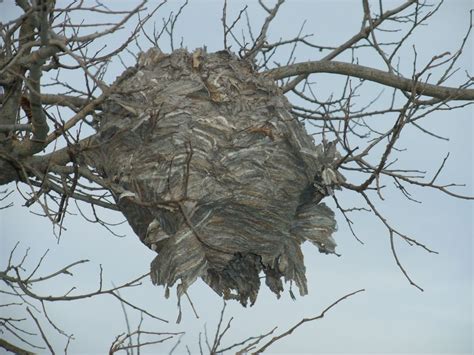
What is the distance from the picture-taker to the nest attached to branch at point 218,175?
5.59 m

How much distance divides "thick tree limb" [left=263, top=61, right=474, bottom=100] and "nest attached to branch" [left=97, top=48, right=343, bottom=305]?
1.38 metres

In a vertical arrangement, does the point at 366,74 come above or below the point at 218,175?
above

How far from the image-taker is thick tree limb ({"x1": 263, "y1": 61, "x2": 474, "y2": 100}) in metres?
7.30

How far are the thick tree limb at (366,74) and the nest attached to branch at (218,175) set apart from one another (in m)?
1.38

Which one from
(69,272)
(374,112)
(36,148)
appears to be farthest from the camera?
(374,112)

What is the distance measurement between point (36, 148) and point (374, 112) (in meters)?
3.35

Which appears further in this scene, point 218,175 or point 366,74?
Result: point 366,74

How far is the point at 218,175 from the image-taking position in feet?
18.5

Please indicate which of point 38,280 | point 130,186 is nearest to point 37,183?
point 38,280

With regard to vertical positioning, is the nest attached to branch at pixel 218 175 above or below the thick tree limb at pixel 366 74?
below

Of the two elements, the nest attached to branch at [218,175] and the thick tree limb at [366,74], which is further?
the thick tree limb at [366,74]

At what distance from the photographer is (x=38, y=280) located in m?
6.81

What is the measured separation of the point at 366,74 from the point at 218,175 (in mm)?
2341

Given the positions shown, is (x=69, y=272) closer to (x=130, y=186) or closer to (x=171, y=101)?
(x=130, y=186)
